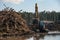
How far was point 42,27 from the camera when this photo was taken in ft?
177

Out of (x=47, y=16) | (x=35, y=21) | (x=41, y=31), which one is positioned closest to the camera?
(x=41, y=31)

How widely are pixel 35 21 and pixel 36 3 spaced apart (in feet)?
15.1

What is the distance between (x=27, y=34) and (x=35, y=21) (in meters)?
16.0

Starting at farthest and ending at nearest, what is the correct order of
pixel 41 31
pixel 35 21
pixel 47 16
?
pixel 47 16 < pixel 35 21 < pixel 41 31

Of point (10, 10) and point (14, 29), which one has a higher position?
point (10, 10)

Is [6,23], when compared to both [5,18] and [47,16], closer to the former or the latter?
[5,18]

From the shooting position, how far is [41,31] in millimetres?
53156

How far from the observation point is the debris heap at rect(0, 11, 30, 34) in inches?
1772

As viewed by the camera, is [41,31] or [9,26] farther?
[41,31]

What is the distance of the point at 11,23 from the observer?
1832 inches

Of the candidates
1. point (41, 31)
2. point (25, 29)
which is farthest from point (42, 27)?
point (25, 29)

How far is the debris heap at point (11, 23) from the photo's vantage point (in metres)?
45.0

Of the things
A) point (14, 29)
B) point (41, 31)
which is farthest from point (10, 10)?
point (41, 31)

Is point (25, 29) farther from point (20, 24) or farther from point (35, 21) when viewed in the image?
point (35, 21)
